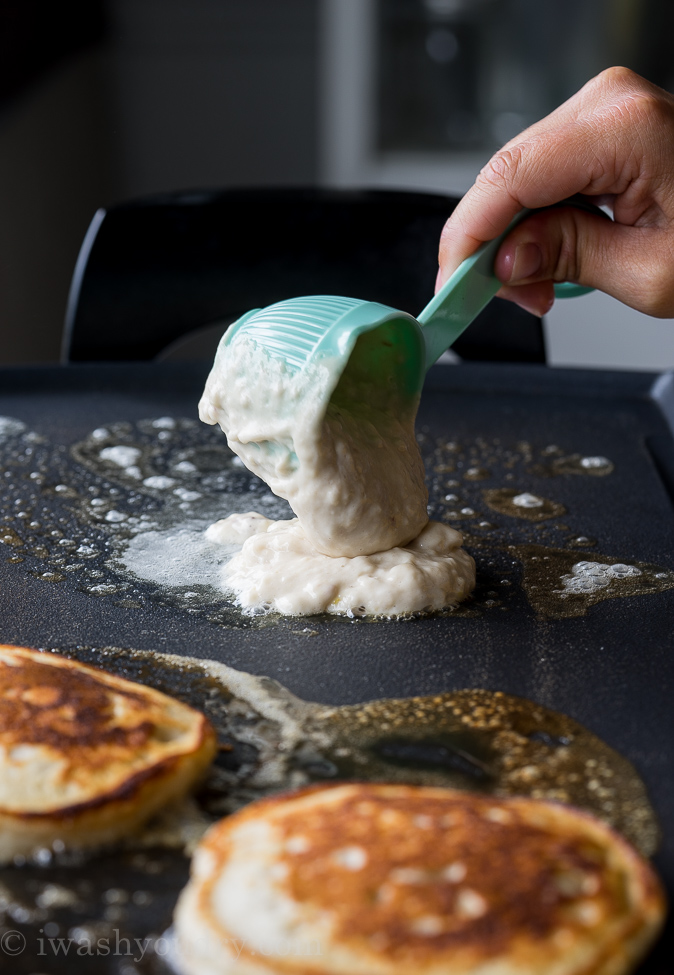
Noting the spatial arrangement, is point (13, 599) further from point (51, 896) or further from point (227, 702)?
point (51, 896)

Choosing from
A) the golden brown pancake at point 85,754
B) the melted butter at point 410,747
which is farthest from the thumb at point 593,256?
the golden brown pancake at point 85,754

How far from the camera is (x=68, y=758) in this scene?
0.68 meters

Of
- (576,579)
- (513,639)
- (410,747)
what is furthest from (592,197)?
(410,747)

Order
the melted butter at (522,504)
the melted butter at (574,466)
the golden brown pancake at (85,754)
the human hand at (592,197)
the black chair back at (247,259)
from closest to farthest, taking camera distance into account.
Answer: the golden brown pancake at (85,754), the human hand at (592,197), the melted butter at (522,504), the melted butter at (574,466), the black chair back at (247,259)

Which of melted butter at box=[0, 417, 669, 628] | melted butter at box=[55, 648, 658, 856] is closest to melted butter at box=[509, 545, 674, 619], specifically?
melted butter at box=[0, 417, 669, 628]

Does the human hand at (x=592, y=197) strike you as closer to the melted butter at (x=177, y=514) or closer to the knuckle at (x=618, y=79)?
the knuckle at (x=618, y=79)

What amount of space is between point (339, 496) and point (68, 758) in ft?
1.35

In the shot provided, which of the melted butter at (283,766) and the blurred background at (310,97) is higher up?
the blurred background at (310,97)

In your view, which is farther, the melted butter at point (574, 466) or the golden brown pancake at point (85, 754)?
the melted butter at point (574, 466)

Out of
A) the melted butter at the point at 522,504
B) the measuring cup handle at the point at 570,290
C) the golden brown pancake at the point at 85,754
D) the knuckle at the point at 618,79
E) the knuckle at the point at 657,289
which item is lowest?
the melted butter at the point at 522,504

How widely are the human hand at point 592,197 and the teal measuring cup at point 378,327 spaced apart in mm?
27

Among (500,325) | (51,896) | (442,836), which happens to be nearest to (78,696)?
(51,896)

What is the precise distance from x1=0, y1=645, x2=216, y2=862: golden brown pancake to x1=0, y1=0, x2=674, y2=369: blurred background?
2578 mm

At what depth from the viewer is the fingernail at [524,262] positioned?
1171mm
